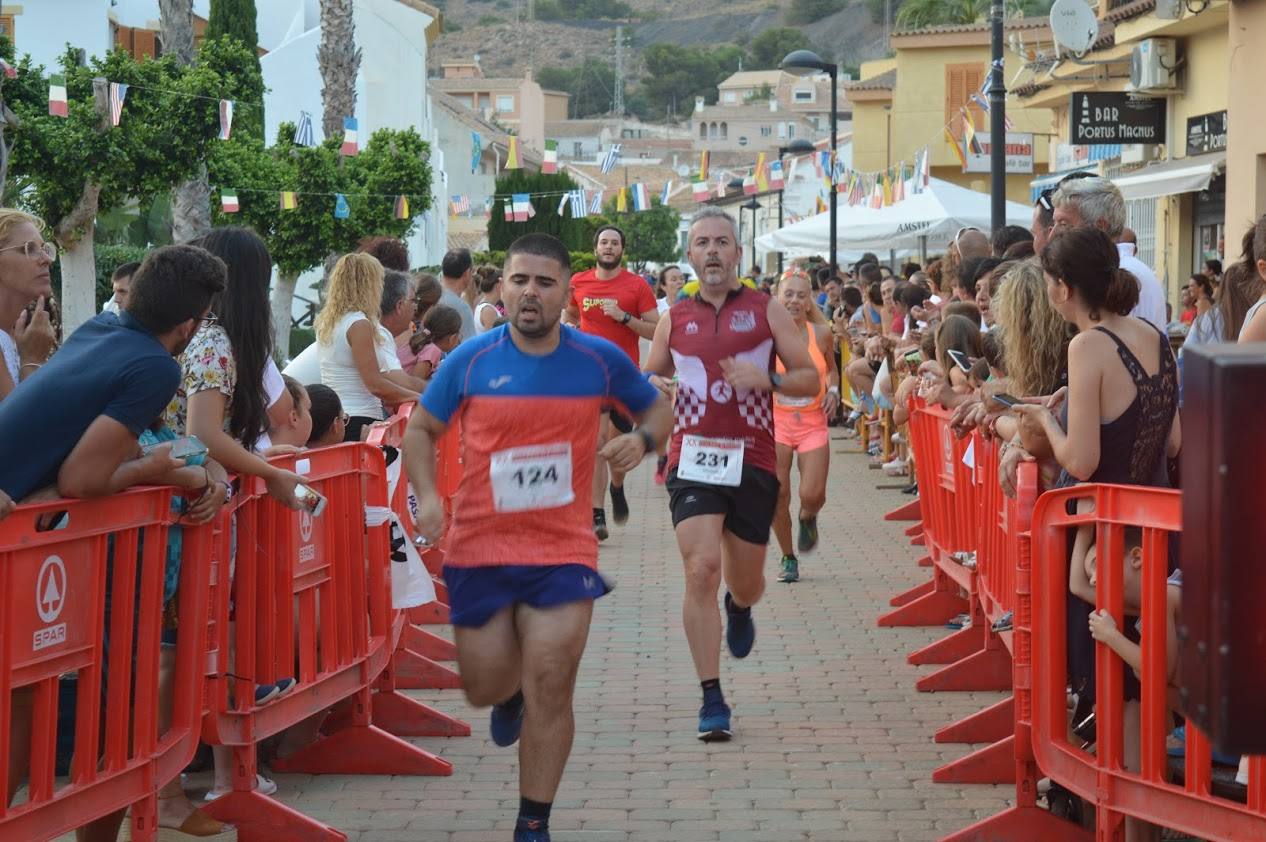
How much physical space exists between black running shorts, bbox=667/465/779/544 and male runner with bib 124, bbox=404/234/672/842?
1.75m

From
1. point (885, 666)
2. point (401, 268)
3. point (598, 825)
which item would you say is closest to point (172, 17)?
point (401, 268)

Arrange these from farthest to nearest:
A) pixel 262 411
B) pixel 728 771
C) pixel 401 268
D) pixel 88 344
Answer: pixel 401 268, pixel 728 771, pixel 262 411, pixel 88 344

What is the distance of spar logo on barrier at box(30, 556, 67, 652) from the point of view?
4.46m

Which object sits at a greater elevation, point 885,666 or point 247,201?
point 247,201

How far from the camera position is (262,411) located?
6305 mm

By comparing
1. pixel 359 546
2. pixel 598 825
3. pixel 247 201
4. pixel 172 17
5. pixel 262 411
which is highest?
pixel 172 17

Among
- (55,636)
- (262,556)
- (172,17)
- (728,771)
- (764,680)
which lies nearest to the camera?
(55,636)

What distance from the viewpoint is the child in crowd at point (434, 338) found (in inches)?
440

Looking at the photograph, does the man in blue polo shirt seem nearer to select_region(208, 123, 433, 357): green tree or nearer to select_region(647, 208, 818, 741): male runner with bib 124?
select_region(647, 208, 818, 741): male runner with bib 124

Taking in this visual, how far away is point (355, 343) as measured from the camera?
9.05m

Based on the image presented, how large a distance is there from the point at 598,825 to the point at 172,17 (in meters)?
26.0

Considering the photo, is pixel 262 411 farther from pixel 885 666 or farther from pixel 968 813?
pixel 885 666

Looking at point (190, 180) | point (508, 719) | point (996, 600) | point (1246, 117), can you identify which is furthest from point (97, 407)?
point (190, 180)

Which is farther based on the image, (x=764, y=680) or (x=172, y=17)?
(x=172, y=17)
